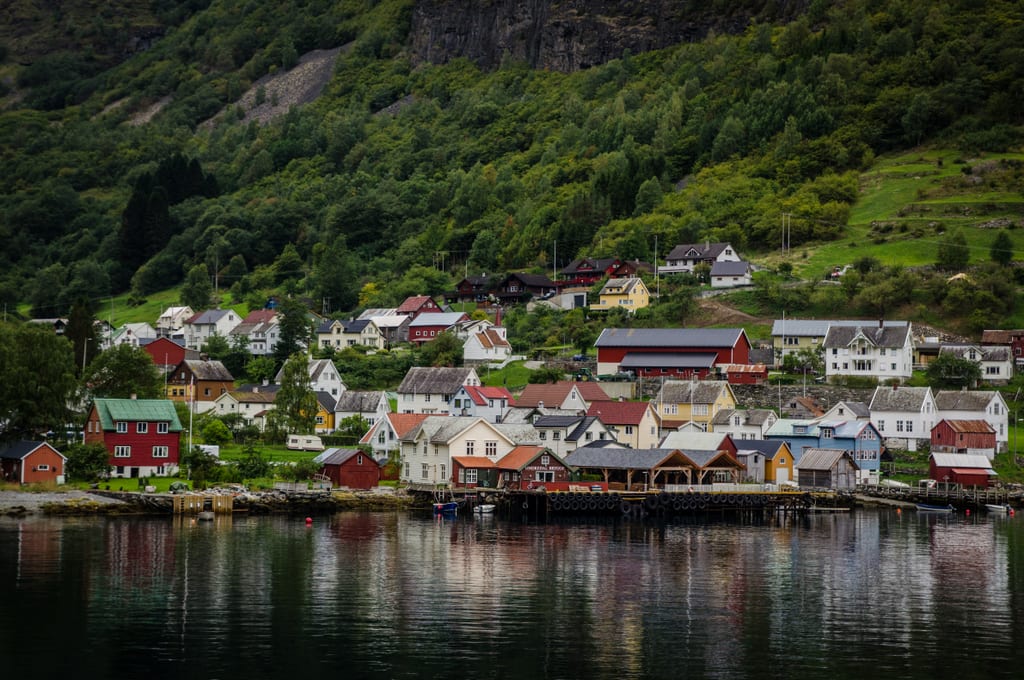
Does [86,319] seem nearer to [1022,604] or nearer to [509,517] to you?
[509,517]

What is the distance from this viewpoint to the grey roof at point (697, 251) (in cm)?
14721

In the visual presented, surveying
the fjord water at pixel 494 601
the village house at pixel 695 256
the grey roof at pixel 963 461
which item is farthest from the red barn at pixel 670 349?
the fjord water at pixel 494 601

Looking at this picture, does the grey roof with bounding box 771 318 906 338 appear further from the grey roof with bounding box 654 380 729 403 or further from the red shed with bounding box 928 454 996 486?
the red shed with bounding box 928 454 996 486

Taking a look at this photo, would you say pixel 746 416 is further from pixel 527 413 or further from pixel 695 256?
pixel 695 256

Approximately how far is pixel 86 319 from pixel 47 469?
4542 cm

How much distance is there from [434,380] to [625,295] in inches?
1420

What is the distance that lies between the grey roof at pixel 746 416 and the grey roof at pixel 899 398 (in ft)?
27.0

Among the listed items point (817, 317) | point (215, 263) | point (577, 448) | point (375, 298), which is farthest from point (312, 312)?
point (577, 448)

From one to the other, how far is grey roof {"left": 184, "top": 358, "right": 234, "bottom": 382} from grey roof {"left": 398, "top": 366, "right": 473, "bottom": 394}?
2057 cm

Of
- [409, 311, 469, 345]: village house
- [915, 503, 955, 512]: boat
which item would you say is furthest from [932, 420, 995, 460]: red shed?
[409, 311, 469, 345]: village house

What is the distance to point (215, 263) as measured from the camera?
199750mm

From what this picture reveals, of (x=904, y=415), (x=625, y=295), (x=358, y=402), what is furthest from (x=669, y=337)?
(x=358, y=402)

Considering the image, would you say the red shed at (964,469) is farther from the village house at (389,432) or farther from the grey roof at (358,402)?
the grey roof at (358,402)

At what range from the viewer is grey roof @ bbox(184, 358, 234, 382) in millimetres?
123525
